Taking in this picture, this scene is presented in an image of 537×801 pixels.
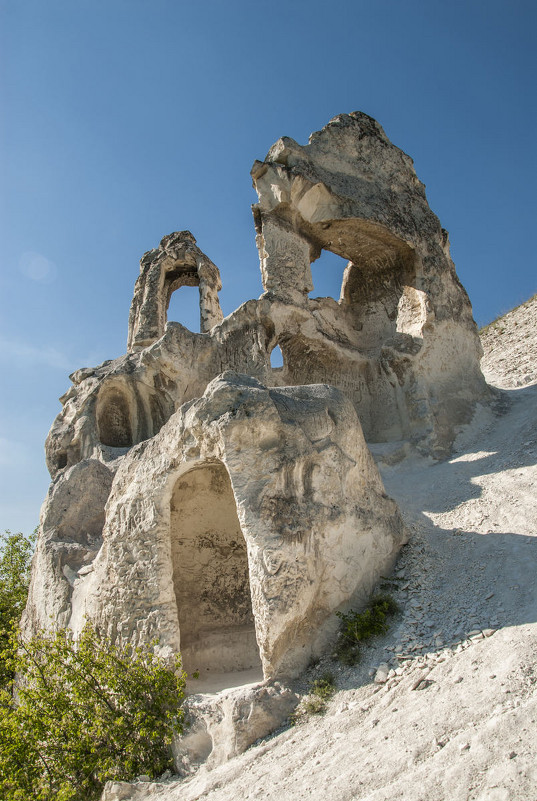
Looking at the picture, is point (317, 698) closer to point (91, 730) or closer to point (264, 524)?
point (264, 524)

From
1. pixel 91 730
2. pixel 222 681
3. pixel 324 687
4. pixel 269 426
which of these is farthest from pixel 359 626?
pixel 91 730

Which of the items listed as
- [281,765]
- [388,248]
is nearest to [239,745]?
[281,765]

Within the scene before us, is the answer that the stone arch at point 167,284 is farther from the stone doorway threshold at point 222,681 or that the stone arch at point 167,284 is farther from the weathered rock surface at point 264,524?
the stone doorway threshold at point 222,681

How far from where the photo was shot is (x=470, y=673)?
5.22 meters

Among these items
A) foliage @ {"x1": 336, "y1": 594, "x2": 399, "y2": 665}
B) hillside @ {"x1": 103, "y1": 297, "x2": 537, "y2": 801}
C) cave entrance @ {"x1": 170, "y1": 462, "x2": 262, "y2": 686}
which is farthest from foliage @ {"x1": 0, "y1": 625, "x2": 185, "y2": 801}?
cave entrance @ {"x1": 170, "y1": 462, "x2": 262, "y2": 686}

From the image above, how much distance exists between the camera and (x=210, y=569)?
9219mm

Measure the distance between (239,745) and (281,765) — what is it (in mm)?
630

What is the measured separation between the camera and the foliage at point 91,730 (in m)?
5.88

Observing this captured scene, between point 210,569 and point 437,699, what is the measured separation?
15.8ft

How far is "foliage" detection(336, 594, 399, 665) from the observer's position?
615cm

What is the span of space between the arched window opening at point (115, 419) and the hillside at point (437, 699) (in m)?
7.08

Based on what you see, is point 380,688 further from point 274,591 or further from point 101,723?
point 101,723

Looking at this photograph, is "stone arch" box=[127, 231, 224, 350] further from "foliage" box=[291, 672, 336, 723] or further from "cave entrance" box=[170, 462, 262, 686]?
"foliage" box=[291, 672, 336, 723]

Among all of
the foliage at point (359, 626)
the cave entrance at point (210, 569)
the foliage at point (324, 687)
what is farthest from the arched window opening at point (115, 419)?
the foliage at point (324, 687)
